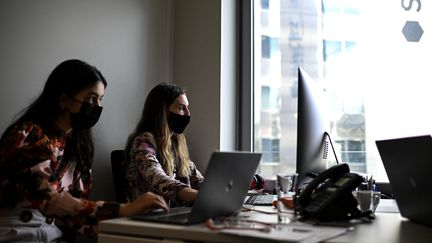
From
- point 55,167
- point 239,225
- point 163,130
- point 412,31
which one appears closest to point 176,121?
point 163,130

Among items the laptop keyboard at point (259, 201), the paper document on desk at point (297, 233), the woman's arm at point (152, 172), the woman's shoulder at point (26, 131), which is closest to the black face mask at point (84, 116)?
the woman's shoulder at point (26, 131)

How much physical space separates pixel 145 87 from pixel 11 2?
917 mm

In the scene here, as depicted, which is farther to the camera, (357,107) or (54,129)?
(357,107)

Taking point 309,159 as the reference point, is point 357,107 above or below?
above

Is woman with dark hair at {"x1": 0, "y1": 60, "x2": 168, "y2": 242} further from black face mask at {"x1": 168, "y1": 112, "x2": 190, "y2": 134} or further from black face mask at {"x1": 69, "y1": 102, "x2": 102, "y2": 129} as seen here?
black face mask at {"x1": 168, "y1": 112, "x2": 190, "y2": 134}

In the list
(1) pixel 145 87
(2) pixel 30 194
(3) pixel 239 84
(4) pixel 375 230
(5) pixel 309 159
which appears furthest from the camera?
(3) pixel 239 84

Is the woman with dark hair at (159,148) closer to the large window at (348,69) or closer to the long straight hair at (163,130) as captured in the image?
the long straight hair at (163,130)

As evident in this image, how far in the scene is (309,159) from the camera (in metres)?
1.50

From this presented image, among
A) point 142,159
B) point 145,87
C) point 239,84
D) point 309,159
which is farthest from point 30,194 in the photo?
point 239,84

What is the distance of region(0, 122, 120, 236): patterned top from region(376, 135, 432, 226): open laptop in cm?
85

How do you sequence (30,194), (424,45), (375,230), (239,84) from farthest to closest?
(239,84)
(424,45)
(30,194)
(375,230)

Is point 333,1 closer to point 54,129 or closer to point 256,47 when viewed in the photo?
point 256,47

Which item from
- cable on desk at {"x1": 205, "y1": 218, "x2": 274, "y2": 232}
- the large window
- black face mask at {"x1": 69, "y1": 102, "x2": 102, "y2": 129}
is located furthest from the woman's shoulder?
the large window

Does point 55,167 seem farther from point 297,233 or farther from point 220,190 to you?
point 297,233
